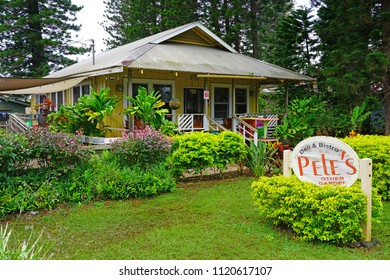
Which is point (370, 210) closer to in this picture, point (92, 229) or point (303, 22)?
point (92, 229)

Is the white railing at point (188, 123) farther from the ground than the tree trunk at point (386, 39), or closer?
closer

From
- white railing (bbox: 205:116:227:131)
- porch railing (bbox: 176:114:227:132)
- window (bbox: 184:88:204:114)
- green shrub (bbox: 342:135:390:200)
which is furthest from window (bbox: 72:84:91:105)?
green shrub (bbox: 342:135:390:200)

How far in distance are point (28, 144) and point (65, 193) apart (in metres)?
1.03

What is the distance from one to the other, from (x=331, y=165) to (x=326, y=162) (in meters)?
0.07

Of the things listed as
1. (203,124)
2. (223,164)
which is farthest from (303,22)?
(223,164)

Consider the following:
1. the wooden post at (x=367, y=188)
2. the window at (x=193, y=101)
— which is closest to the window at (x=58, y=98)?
the window at (x=193, y=101)

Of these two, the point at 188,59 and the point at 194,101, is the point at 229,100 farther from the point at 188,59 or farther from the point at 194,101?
the point at 188,59

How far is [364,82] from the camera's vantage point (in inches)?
471

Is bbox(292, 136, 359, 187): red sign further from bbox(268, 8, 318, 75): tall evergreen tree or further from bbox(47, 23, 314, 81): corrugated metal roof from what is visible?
bbox(268, 8, 318, 75): tall evergreen tree

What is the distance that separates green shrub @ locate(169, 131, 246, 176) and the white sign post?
3.35 m

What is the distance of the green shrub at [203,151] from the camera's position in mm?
7891

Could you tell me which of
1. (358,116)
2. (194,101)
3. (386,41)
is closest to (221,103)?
(194,101)

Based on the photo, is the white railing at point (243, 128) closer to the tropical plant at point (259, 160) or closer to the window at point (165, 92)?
the window at point (165, 92)

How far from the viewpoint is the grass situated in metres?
3.94
